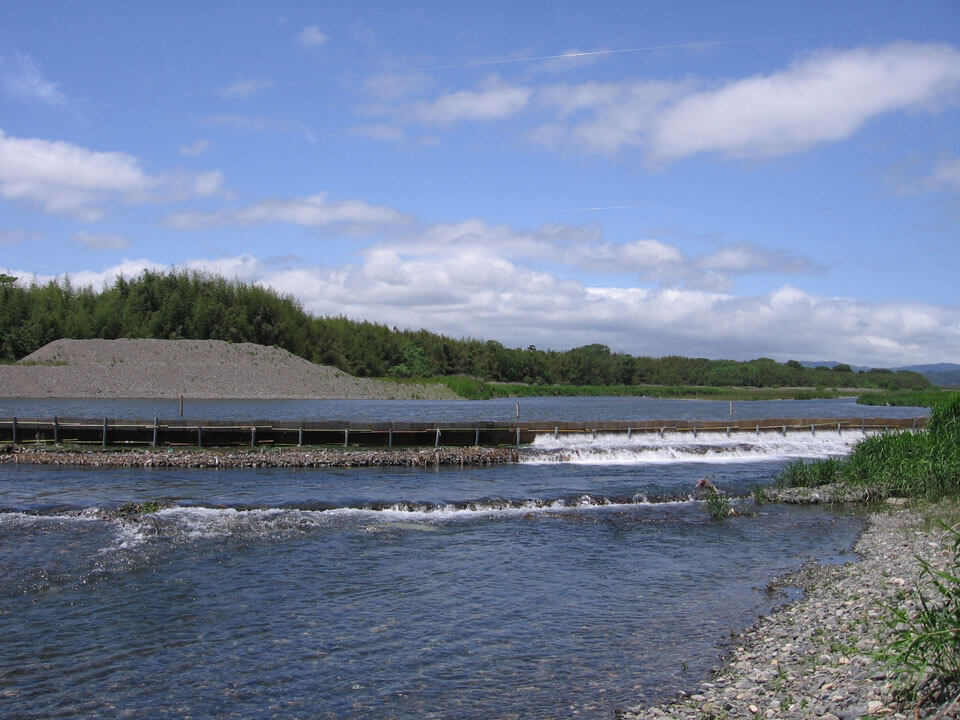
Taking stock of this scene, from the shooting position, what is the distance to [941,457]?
20.6m

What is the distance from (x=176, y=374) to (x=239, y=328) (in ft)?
54.3

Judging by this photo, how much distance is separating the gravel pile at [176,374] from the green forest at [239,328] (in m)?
5.65

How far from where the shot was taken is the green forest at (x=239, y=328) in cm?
8031

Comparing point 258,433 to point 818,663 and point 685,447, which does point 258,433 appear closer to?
point 685,447

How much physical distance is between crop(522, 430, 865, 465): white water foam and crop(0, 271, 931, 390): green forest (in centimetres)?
6039

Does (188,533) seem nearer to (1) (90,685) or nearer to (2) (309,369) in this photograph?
(1) (90,685)

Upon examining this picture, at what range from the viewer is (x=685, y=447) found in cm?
3653

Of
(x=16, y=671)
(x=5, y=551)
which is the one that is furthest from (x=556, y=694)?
(x=5, y=551)

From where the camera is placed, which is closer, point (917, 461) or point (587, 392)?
point (917, 461)

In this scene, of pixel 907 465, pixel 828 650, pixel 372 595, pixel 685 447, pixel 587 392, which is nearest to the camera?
pixel 828 650

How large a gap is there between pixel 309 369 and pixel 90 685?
74885mm

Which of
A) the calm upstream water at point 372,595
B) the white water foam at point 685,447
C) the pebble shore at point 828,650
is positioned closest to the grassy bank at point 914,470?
the pebble shore at point 828,650

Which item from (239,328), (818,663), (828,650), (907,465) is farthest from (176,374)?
(818,663)

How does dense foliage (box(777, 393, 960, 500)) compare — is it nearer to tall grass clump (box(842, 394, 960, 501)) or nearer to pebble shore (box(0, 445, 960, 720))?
tall grass clump (box(842, 394, 960, 501))
